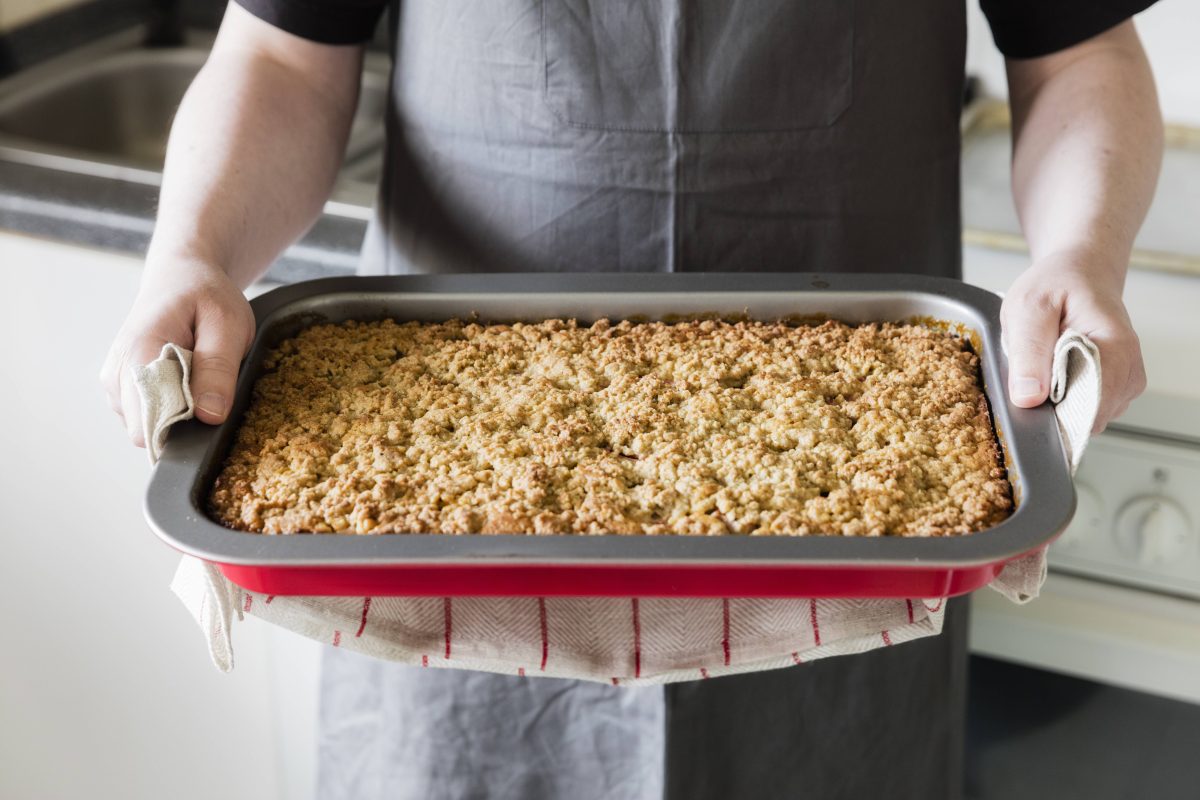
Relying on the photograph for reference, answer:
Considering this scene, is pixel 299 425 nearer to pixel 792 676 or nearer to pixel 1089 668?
pixel 792 676

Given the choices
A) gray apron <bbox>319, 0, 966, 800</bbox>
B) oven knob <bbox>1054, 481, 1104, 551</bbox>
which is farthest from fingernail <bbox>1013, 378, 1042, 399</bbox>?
oven knob <bbox>1054, 481, 1104, 551</bbox>

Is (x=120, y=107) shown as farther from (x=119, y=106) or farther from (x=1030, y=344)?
(x=1030, y=344)

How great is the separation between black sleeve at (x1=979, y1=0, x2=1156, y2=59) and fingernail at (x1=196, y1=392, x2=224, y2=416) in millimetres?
663

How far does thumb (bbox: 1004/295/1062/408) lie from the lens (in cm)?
67

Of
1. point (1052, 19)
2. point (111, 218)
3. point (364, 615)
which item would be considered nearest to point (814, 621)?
point (364, 615)

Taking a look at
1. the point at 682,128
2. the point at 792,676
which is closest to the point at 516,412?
the point at 682,128

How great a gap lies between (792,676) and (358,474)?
1.54 ft

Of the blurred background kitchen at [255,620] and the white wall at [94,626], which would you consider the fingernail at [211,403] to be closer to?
the blurred background kitchen at [255,620]

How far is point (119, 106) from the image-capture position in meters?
1.72

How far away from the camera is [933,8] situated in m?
0.87

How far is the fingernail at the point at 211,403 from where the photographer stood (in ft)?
2.22

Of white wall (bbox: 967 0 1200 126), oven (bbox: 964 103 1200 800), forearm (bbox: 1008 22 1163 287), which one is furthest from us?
white wall (bbox: 967 0 1200 126)

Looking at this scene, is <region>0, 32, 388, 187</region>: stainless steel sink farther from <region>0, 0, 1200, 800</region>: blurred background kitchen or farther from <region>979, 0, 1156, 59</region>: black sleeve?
<region>979, 0, 1156, 59</region>: black sleeve

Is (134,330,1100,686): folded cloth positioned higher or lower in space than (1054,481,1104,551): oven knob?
higher
